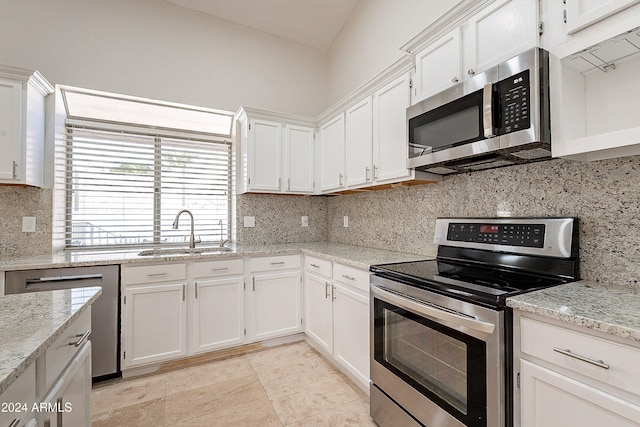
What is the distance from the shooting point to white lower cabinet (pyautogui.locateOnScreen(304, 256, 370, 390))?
6.63ft

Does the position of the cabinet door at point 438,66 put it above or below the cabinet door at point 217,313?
above

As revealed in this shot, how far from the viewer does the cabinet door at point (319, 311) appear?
8.05 ft

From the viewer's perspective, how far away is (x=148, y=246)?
3.06m

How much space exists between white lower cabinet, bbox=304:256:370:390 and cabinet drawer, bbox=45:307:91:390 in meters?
1.47

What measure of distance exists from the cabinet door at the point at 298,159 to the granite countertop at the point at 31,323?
6.97ft

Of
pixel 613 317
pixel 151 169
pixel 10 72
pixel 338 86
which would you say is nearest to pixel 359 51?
pixel 338 86

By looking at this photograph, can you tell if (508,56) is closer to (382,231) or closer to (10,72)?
(382,231)

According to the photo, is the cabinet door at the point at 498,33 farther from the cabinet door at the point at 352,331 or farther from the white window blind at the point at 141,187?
the white window blind at the point at 141,187

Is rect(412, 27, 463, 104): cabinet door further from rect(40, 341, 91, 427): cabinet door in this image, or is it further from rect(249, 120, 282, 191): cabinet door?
rect(40, 341, 91, 427): cabinet door

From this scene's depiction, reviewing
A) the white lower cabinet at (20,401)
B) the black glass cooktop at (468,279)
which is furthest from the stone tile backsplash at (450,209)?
the white lower cabinet at (20,401)

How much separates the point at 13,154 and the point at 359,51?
314 centimetres

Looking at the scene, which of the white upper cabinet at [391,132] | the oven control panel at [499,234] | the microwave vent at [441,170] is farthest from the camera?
the white upper cabinet at [391,132]

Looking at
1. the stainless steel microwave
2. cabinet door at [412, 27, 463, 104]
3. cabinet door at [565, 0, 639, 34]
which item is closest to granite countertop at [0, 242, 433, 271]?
the stainless steel microwave

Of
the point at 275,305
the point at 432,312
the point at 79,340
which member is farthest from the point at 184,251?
the point at 432,312
